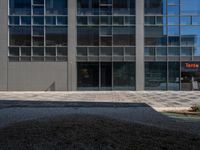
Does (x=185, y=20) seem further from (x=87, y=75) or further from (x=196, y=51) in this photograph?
(x=87, y=75)

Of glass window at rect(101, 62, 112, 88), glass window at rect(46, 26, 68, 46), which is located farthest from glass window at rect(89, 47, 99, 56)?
glass window at rect(46, 26, 68, 46)

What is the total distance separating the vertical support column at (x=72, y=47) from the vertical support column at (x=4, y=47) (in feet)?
20.8

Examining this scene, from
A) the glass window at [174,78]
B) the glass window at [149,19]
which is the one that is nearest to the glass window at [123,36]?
the glass window at [149,19]

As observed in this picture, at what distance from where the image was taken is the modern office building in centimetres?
2605

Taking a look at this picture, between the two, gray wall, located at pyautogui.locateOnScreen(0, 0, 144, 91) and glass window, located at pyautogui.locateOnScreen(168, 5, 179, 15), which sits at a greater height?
glass window, located at pyautogui.locateOnScreen(168, 5, 179, 15)

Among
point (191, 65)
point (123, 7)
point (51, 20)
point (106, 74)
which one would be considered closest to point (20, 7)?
point (51, 20)

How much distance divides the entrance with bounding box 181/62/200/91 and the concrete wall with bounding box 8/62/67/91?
11.9m

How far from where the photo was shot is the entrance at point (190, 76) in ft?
85.9

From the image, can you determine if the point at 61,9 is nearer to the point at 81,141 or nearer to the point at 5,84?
the point at 5,84

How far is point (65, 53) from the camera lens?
26.2m

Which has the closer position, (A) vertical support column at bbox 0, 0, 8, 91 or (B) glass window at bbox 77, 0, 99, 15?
(A) vertical support column at bbox 0, 0, 8, 91

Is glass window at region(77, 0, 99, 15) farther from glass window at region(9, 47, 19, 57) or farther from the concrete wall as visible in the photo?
glass window at region(9, 47, 19, 57)

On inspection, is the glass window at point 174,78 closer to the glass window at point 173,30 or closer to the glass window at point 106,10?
the glass window at point 173,30

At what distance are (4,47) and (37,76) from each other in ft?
14.6
